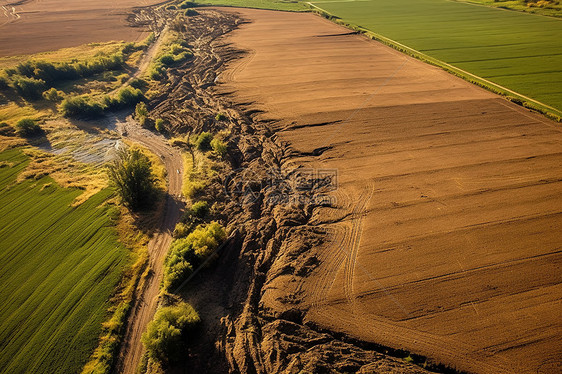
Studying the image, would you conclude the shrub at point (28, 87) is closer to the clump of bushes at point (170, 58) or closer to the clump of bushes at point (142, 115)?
the clump of bushes at point (170, 58)

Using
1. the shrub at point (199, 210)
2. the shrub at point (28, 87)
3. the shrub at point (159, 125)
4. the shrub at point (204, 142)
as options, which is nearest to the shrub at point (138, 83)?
the shrub at point (28, 87)

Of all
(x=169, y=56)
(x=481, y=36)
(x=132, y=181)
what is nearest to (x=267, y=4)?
(x=169, y=56)

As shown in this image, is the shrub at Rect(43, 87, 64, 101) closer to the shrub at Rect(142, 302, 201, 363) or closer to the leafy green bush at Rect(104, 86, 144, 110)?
the leafy green bush at Rect(104, 86, 144, 110)

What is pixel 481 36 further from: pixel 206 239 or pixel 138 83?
pixel 206 239

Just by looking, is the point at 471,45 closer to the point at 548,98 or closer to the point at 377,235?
the point at 548,98

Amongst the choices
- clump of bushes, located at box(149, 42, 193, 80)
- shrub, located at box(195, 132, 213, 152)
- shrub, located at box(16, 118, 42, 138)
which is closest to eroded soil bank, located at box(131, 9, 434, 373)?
shrub, located at box(195, 132, 213, 152)

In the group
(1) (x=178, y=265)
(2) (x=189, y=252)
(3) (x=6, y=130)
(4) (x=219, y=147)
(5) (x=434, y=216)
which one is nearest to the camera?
(1) (x=178, y=265)
